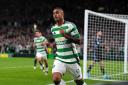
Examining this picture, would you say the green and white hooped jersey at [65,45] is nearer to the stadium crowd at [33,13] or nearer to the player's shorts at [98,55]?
the player's shorts at [98,55]

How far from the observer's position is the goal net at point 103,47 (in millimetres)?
17547

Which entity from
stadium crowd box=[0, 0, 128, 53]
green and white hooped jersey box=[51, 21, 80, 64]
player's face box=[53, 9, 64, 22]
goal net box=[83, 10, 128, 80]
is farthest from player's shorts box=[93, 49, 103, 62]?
stadium crowd box=[0, 0, 128, 53]

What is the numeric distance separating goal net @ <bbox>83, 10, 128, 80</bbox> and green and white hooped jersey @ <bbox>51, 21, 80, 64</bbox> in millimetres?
7751

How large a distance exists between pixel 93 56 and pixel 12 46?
26.4m

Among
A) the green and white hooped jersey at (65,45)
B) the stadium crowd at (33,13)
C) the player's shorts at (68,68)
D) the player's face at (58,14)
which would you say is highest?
the stadium crowd at (33,13)

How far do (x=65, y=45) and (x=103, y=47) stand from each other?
30.8ft

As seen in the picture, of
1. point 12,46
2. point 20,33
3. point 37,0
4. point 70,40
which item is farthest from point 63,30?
point 37,0

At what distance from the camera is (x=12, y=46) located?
44031 mm

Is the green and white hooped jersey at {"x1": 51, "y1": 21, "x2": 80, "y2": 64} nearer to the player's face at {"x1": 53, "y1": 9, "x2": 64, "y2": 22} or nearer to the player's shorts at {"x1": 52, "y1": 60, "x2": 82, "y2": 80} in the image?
the player's shorts at {"x1": 52, "y1": 60, "x2": 82, "y2": 80}

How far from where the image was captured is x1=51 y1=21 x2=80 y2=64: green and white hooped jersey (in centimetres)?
923

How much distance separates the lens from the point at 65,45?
30.6 ft

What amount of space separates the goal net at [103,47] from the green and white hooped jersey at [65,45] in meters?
7.75

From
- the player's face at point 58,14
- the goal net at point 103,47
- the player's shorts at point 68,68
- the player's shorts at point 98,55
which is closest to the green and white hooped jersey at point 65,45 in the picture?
the player's shorts at point 68,68

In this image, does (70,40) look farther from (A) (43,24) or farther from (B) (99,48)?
(A) (43,24)
